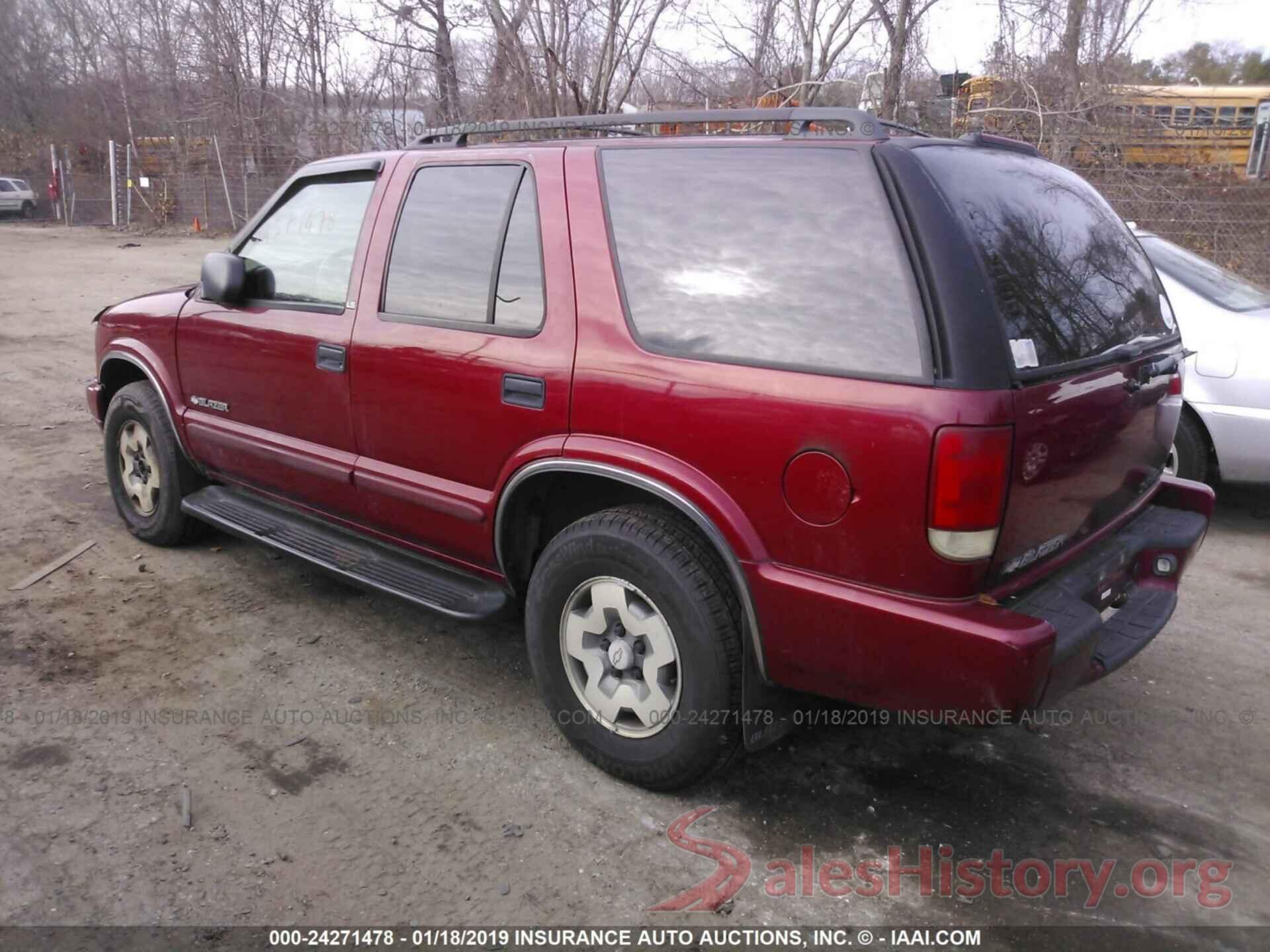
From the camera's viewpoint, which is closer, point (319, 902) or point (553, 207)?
point (319, 902)

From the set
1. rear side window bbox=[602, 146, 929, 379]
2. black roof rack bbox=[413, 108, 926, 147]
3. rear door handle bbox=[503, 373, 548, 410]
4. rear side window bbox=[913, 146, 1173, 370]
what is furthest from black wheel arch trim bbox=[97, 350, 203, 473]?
rear side window bbox=[913, 146, 1173, 370]

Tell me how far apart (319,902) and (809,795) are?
4.74 ft

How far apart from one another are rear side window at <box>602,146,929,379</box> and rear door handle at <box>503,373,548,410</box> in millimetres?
376

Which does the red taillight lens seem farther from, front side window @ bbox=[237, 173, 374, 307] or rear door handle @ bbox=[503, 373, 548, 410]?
front side window @ bbox=[237, 173, 374, 307]

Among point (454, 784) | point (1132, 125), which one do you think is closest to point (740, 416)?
point (454, 784)

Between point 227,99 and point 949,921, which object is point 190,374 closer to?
point 949,921

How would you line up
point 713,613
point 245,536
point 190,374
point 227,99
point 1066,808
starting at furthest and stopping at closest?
point 227,99 < point 190,374 < point 245,536 < point 1066,808 < point 713,613

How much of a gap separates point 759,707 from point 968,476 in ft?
3.03

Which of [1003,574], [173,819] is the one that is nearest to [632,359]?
[1003,574]

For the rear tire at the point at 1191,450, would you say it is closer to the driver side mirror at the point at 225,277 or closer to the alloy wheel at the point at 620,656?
the alloy wheel at the point at 620,656

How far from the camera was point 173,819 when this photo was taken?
2908mm

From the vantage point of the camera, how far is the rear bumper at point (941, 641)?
2.38 m

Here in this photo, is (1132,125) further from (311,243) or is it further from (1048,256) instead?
(311,243)

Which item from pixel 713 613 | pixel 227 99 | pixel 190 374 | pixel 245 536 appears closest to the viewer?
pixel 713 613
